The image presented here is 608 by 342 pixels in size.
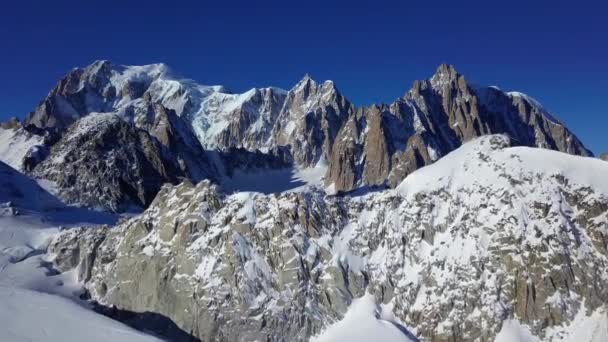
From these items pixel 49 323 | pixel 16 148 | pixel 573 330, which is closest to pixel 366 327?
pixel 573 330

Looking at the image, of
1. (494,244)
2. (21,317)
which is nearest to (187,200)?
(21,317)

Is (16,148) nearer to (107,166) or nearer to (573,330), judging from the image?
(107,166)

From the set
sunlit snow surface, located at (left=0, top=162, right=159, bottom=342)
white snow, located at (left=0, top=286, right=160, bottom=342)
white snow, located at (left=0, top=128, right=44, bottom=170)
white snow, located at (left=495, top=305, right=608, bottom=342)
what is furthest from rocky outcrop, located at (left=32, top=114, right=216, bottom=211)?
white snow, located at (left=495, top=305, right=608, bottom=342)

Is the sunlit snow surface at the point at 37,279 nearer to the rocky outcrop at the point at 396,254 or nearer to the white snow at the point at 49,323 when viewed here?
the white snow at the point at 49,323

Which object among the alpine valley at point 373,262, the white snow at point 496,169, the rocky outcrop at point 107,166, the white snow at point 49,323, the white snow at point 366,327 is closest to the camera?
the white snow at point 49,323

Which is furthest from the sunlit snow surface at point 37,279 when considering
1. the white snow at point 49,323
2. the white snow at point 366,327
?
the white snow at point 366,327
